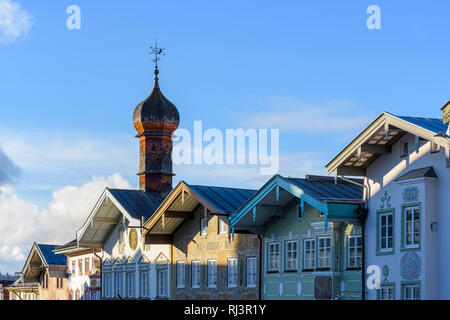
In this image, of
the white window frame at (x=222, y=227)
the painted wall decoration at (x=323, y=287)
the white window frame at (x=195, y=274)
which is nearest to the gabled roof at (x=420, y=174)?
the painted wall decoration at (x=323, y=287)

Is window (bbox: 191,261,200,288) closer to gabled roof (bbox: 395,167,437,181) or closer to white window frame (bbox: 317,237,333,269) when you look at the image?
white window frame (bbox: 317,237,333,269)

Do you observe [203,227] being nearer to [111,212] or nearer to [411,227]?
[111,212]

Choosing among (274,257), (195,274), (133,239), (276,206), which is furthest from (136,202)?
(276,206)

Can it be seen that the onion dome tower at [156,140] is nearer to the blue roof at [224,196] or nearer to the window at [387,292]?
the blue roof at [224,196]

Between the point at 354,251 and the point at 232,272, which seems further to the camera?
the point at 232,272

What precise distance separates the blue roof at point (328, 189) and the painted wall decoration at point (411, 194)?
2.50m

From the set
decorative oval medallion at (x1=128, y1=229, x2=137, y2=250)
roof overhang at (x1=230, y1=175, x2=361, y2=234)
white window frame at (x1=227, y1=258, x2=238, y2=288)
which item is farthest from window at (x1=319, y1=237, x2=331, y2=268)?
decorative oval medallion at (x1=128, y1=229, x2=137, y2=250)

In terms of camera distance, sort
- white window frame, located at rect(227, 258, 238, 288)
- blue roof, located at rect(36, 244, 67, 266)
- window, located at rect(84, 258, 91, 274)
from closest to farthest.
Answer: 1. white window frame, located at rect(227, 258, 238, 288)
2. window, located at rect(84, 258, 91, 274)
3. blue roof, located at rect(36, 244, 67, 266)

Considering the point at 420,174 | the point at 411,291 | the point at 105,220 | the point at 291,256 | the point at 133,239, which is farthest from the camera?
the point at 105,220

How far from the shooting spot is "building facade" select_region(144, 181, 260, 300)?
3788 centimetres

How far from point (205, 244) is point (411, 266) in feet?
45.7

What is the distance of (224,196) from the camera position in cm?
3984
